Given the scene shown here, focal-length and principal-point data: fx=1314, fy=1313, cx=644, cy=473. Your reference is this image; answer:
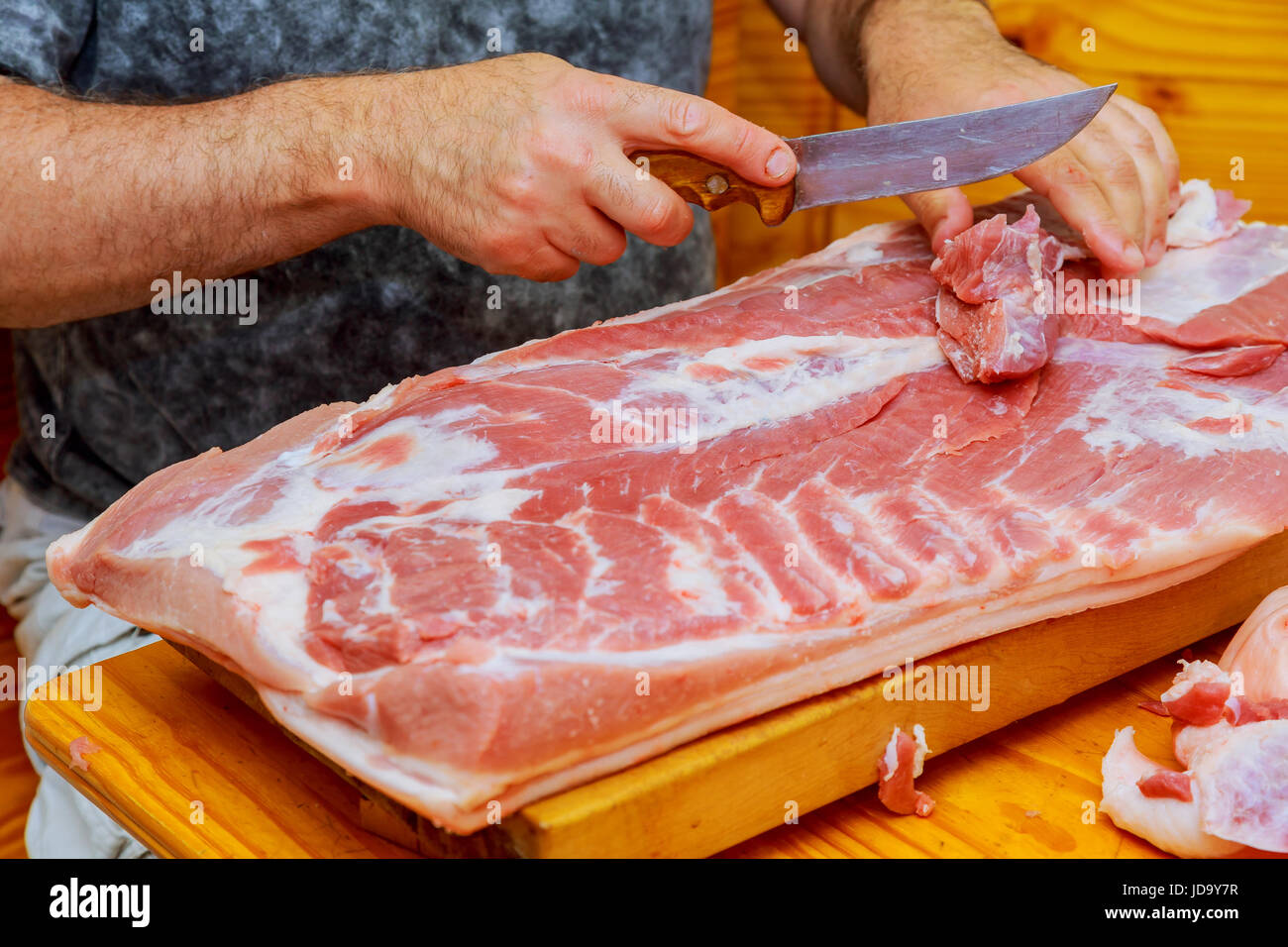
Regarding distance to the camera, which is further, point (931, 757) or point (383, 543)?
point (931, 757)

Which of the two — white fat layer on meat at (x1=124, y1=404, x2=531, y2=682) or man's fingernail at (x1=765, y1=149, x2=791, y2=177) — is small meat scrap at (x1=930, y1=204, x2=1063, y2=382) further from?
white fat layer on meat at (x1=124, y1=404, x2=531, y2=682)

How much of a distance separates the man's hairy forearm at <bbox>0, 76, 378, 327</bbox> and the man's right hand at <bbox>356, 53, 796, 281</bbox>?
0.07m

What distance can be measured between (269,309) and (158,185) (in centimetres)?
45

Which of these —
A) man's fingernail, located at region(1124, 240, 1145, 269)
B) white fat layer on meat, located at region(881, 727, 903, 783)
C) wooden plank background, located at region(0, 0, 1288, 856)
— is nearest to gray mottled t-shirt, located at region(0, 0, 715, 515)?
wooden plank background, located at region(0, 0, 1288, 856)

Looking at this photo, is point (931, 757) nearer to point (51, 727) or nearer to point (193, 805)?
point (193, 805)

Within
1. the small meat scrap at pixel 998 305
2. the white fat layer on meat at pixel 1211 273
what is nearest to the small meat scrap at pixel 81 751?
the small meat scrap at pixel 998 305

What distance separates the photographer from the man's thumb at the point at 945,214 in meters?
1.98

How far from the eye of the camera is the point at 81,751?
148 cm

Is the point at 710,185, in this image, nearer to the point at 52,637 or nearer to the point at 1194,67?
the point at 52,637

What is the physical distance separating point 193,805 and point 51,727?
0.25 meters

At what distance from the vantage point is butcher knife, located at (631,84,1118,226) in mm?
1746

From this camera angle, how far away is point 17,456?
7.89 ft

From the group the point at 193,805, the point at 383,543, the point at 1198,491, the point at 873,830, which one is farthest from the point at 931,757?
the point at 193,805

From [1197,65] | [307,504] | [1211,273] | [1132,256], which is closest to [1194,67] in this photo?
[1197,65]
